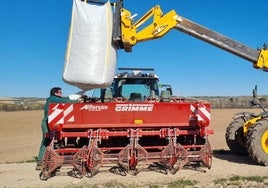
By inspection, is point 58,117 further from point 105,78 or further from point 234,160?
point 234,160

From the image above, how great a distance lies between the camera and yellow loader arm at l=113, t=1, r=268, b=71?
29.7ft

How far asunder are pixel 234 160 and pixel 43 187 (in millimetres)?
5015

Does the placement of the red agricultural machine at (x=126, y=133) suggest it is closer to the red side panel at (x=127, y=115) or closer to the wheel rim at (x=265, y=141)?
the red side panel at (x=127, y=115)

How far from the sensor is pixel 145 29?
9.46 m

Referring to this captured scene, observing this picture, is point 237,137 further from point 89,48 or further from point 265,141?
point 89,48

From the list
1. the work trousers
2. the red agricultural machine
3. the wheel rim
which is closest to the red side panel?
the red agricultural machine

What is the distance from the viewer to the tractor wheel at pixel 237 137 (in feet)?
36.7

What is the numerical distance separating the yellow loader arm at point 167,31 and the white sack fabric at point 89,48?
591mm

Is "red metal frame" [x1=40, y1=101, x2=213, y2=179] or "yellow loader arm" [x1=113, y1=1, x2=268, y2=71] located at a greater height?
"yellow loader arm" [x1=113, y1=1, x2=268, y2=71]

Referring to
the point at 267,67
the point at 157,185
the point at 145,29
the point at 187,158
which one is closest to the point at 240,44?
the point at 267,67

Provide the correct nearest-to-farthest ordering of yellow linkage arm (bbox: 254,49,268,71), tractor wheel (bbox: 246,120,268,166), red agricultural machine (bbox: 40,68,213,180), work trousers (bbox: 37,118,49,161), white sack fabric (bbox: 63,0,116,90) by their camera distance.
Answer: white sack fabric (bbox: 63,0,116,90) < red agricultural machine (bbox: 40,68,213,180) < tractor wheel (bbox: 246,120,268,166) < work trousers (bbox: 37,118,49,161) < yellow linkage arm (bbox: 254,49,268,71)

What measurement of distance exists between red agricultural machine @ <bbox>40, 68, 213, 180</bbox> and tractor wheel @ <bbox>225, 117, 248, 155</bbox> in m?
2.19

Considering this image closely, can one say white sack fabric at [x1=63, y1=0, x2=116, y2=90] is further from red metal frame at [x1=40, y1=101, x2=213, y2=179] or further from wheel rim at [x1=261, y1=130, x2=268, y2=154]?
wheel rim at [x1=261, y1=130, x2=268, y2=154]

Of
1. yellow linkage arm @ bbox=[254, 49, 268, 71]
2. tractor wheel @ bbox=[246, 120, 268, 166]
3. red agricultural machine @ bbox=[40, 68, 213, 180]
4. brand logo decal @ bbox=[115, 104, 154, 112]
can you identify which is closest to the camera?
red agricultural machine @ bbox=[40, 68, 213, 180]
